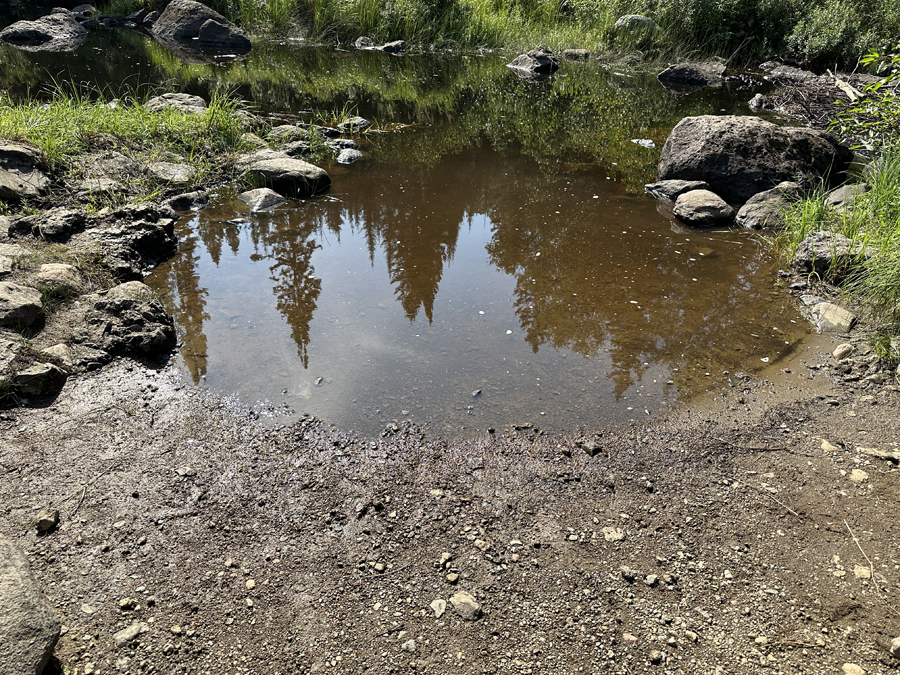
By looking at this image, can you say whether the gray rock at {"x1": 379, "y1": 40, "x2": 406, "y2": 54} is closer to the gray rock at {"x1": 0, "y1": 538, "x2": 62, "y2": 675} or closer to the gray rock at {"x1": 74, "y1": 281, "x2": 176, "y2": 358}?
the gray rock at {"x1": 74, "y1": 281, "x2": 176, "y2": 358}

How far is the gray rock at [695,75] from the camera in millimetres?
15688

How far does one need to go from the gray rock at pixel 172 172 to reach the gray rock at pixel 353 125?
309 cm

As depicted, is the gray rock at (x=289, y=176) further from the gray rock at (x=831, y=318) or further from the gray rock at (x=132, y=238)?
the gray rock at (x=831, y=318)

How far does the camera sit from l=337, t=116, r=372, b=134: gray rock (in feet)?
31.5

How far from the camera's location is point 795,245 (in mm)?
5793

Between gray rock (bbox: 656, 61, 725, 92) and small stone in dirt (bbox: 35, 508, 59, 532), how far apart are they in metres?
17.1

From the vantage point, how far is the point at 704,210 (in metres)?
6.73

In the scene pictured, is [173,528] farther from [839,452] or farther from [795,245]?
[795,245]

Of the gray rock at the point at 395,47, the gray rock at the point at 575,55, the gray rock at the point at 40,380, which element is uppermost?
the gray rock at the point at 395,47

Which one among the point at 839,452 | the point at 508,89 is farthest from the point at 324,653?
the point at 508,89

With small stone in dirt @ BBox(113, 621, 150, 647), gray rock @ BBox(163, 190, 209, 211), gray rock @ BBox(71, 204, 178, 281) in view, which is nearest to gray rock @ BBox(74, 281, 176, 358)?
gray rock @ BBox(71, 204, 178, 281)

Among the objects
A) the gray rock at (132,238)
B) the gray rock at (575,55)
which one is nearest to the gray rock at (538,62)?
the gray rock at (575,55)

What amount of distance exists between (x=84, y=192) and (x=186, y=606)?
5.54m

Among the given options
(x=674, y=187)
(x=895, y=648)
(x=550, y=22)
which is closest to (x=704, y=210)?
(x=674, y=187)
